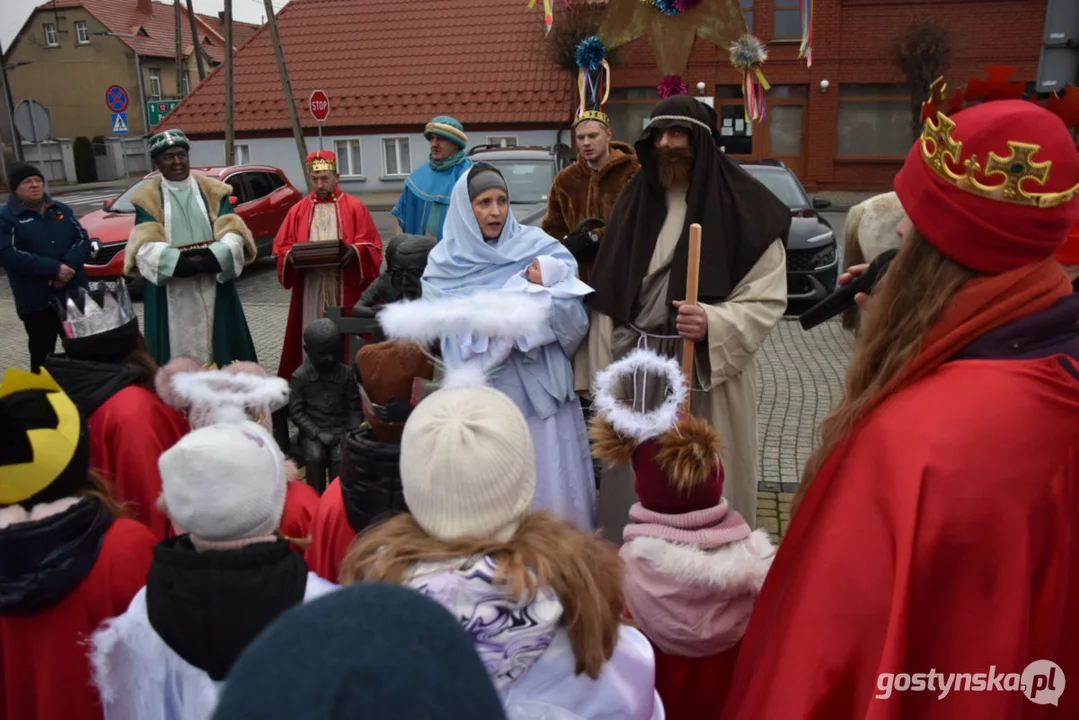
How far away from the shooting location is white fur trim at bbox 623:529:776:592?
2207 mm

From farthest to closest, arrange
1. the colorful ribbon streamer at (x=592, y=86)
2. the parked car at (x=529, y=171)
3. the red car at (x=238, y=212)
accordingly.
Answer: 1. the red car at (x=238, y=212)
2. the parked car at (x=529, y=171)
3. the colorful ribbon streamer at (x=592, y=86)

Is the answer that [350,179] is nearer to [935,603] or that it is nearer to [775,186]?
[775,186]

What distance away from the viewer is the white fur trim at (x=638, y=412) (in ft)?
7.80

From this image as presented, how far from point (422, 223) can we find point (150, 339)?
2.05m

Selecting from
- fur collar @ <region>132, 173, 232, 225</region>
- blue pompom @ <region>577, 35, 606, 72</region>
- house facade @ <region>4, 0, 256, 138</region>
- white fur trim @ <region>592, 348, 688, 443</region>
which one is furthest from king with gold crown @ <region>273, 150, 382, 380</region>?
house facade @ <region>4, 0, 256, 138</region>

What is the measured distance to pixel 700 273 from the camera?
11.2ft

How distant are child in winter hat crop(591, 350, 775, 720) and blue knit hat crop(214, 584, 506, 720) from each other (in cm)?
154

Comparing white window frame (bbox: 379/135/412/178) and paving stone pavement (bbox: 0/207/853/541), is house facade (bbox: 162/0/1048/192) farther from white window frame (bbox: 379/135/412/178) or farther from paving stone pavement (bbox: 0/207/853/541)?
paving stone pavement (bbox: 0/207/853/541)

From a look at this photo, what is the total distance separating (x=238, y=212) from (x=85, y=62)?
34.6 m

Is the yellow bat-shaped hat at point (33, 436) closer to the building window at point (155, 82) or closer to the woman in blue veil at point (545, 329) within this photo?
the woman in blue veil at point (545, 329)

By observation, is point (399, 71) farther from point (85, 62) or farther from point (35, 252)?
point (85, 62)

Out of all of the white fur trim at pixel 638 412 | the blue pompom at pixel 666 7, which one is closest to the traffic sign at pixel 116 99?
the blue pompom at pixel 666 7

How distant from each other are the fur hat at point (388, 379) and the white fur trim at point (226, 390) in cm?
50

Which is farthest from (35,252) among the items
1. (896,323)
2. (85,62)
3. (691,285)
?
(85,62)
